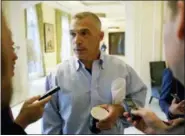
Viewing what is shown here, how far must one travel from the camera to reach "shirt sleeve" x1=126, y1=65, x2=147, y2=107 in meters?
0.61

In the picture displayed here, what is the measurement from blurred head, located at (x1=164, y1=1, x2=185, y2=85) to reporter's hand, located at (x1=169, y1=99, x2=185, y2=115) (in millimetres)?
276

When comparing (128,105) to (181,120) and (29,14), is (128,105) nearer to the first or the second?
(181,120)

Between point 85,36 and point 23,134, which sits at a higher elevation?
point 85,36

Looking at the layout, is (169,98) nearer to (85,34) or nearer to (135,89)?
(135,89)

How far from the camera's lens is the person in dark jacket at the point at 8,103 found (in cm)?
48

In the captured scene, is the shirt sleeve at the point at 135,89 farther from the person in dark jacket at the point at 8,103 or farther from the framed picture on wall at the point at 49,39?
the framed picture on wall at the point at 49,39

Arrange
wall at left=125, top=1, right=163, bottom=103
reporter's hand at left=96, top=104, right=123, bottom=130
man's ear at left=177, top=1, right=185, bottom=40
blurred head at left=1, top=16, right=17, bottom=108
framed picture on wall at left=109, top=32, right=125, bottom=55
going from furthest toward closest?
wall at left=125, top=1, right=163, bottom=103 → framed picture on wall at left=109, top=32, right=125, bottom=55 → reporter's hand at left=96, top=104, right=123, bottom=130 → blurred head at left=1, top=16, right=17, bottom=108 → man's ear at left=177, top=1, right=185, bottom=40

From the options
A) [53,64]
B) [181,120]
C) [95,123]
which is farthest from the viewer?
[53,64]

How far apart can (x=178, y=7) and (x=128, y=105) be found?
356mm

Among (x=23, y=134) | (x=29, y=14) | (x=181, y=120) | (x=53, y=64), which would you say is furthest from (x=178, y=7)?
(x=29, y=14)

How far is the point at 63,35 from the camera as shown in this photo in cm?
76

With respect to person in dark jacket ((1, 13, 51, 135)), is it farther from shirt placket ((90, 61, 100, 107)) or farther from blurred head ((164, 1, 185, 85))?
blurred head ((164, 1, 185, 85))

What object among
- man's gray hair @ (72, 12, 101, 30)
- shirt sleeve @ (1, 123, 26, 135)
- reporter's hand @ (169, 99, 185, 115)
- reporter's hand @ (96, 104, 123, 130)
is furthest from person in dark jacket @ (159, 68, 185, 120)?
shirt sleeve @ (1, 123, 26, 135)

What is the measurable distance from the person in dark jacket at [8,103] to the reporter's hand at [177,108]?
0.31m
